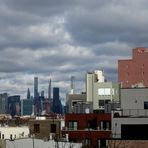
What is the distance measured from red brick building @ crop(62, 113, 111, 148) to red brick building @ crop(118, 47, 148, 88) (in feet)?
148

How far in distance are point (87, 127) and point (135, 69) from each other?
57094 mm

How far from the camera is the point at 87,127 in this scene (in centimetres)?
9844

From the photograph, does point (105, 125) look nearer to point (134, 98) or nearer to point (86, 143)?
point (86, 143)

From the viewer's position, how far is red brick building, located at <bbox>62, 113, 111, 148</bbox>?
99844 millimetres

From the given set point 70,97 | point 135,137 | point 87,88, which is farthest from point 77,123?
point 70,97

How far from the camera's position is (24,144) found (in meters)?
74.0

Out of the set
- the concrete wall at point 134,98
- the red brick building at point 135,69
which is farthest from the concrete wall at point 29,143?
the red brick building at point 135,69

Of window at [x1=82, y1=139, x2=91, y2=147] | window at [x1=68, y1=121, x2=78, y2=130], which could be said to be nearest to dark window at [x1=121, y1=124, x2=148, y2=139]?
window at [x1=82, y1=139, x2=91, y2=147]

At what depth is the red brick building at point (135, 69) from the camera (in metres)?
151

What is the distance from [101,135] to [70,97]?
3586 inches

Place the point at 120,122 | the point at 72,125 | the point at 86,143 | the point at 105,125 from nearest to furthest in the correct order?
the point at 120,122 < the point at 86,143 < the point at 105,125 < the point at 72,125

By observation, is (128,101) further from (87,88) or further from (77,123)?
(87,88)

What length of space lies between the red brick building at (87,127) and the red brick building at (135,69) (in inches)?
1778

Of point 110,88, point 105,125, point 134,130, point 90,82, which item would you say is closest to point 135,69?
point 110,88
